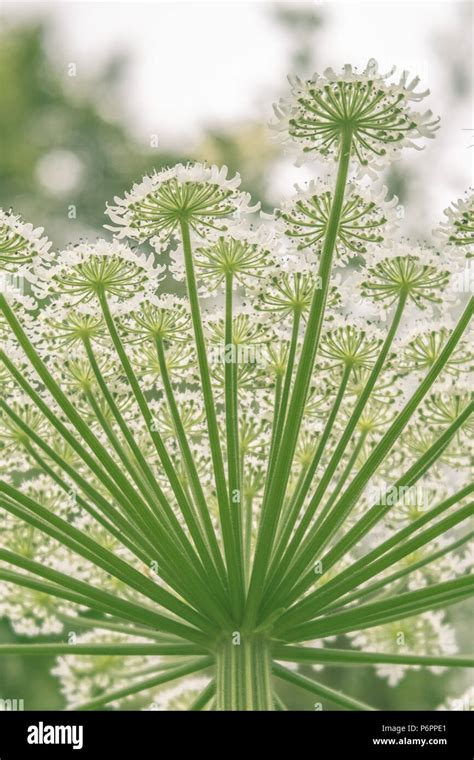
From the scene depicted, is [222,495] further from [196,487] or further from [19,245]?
[19,245]

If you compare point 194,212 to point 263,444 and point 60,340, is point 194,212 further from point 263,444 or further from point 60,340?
point 263,444

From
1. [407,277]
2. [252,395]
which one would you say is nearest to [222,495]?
[407,277]

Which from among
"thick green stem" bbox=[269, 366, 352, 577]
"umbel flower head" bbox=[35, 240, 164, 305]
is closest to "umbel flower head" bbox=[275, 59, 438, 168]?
"umbel flower head" bbox=[35, 240, 164, 305]

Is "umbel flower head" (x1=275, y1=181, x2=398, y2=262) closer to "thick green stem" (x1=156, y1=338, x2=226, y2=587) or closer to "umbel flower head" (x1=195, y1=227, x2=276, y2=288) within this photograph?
"umbel flower head" (x1=195, y1=227, x2=276, y2=288)

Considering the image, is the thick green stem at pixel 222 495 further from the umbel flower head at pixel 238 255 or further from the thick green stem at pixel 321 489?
the umbel flower head at pixel 238 255
